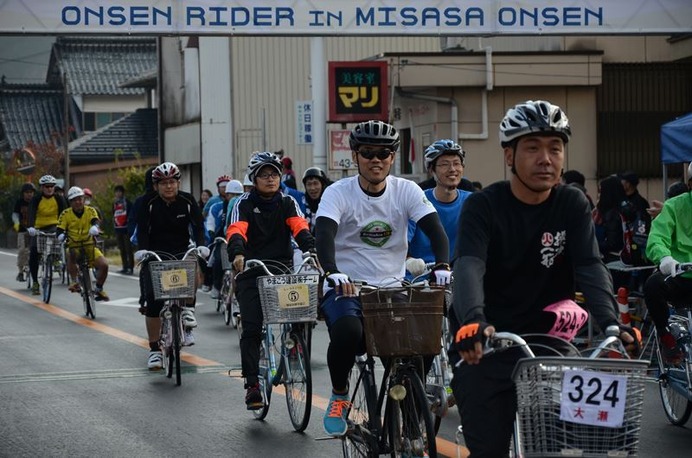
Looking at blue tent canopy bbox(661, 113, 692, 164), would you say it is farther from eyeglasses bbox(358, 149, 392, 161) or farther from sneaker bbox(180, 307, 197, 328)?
eyeglasses bbox(358, 149, 392, 161)

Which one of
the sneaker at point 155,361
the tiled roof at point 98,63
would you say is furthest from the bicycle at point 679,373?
the tiled roof at point 98,63

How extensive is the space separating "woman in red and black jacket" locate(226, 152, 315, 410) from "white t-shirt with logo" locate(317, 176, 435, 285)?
7.30ft

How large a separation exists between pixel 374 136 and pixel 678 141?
26.3ft

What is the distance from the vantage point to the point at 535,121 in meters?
4.95

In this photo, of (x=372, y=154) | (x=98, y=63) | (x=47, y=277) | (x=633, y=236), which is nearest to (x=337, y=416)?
(x=372, y=154)

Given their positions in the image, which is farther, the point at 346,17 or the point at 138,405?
the point at 346,17

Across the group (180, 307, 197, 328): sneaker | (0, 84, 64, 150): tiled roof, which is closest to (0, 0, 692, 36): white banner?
(180, 307, 197, 328): sneaker

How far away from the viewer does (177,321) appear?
1172cm

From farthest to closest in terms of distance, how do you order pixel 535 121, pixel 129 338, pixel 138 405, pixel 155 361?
pixel 129 338, pixel 155 361, pixel 138 405, pixel 535 121

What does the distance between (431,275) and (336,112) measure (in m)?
13.6

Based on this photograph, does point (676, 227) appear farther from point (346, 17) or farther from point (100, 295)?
point (100, 295)

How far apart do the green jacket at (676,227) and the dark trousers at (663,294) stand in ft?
0.54

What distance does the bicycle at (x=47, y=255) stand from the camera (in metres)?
21.0

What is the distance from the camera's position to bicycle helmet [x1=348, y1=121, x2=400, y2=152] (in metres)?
7.49
